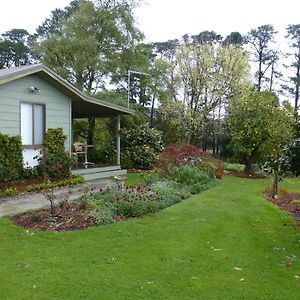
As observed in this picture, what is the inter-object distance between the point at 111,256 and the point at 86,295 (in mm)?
1252

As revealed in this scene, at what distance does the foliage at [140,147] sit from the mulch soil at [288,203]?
7630mm

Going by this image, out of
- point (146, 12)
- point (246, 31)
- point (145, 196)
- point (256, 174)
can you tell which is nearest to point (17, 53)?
point (146, 12)

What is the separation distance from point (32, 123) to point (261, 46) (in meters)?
27.6

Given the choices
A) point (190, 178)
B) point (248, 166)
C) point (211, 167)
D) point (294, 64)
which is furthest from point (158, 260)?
point (294, 64)

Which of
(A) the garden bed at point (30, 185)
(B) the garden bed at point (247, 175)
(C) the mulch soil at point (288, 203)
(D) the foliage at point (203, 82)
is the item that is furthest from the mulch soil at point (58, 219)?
(D) the foliage at point (203, 82)

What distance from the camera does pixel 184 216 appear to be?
7.69m

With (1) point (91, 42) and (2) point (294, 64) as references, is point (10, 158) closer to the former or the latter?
(1) point (91, 42)

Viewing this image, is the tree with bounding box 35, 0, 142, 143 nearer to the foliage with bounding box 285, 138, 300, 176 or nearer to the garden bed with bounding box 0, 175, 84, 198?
the garden bed with bounding box 0, 175, 84, 198

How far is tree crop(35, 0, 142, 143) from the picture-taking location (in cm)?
1942

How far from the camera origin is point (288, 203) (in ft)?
33.3

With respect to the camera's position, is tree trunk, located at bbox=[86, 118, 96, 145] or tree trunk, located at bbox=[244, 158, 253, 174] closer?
tree trunk, located at bbox=[244, 158, 253, 174]

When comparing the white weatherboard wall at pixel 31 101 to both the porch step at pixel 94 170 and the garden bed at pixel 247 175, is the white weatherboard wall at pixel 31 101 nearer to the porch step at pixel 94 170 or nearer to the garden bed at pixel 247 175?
the porch step at pixel 94 170

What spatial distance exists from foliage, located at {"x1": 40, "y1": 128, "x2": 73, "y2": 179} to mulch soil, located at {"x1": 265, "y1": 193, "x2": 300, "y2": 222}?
22.2ft

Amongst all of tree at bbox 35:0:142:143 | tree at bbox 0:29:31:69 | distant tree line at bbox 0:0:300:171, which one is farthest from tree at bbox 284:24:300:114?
tree at bbox 0:29:31:69
